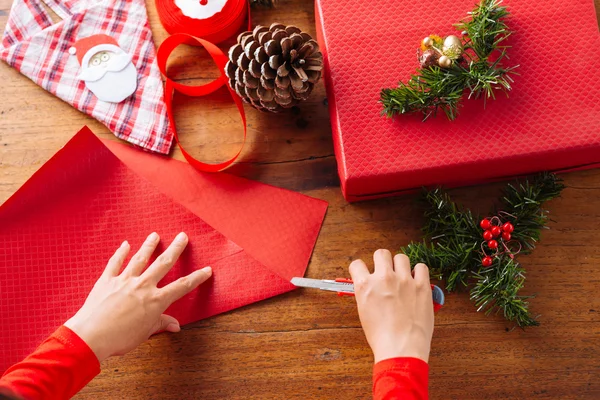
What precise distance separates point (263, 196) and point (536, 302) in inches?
17.6

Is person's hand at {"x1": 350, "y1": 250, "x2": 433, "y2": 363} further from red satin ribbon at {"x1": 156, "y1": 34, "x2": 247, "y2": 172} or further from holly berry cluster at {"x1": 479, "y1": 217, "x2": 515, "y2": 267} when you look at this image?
red satin ribbon at {"x1": 156, "y1": 34, "x2": 247, "y2": 172}

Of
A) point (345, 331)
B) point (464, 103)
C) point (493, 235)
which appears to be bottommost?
point (345, 331)

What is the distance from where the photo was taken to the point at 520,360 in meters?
0.78

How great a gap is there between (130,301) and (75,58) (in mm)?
418

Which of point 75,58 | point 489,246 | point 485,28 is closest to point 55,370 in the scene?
point 75,58

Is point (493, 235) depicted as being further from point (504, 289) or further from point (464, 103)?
point (464, 103)

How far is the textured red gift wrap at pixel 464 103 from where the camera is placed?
2.41 ft

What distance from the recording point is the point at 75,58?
34.0 inches

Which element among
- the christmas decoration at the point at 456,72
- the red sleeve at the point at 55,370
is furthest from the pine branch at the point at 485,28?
the red sleeve at the point at 55,370

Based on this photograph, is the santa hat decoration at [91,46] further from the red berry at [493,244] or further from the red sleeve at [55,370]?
the red berry at [493,244]

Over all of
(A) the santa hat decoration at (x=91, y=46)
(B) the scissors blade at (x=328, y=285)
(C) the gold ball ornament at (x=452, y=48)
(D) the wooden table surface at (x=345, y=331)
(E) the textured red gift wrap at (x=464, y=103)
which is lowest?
(D) the wooden table surface at (x=345, y=331)

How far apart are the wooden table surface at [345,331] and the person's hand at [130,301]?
0.06 metres

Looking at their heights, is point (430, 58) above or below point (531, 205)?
above

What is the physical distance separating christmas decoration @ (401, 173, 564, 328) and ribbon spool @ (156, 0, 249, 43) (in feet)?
1.36
